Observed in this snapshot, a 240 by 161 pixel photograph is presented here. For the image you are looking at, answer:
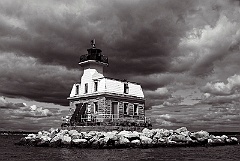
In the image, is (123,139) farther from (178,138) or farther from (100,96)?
(100,96)

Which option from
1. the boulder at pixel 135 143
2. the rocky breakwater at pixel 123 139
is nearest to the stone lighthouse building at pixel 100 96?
the rocky breakwater at pixel 123 139

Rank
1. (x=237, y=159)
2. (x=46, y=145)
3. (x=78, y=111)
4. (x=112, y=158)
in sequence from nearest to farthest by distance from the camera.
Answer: (x=112, y=158)
(x=237, y=159)
(x=46, y=145)
(x=78, y=111)

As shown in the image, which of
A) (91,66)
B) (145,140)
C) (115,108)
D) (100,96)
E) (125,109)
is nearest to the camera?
(145,140)

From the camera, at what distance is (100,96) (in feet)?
102

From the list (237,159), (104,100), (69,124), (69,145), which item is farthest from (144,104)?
(237,159)

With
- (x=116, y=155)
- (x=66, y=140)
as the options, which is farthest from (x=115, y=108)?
(x=116, y=155)

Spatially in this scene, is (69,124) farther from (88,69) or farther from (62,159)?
(62,159)

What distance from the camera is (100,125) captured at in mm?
28891

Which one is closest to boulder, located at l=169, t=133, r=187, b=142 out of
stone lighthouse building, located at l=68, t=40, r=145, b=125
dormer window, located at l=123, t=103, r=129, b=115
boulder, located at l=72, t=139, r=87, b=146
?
stone lighthouse building, located at l=68, t=40, r=145, b=125

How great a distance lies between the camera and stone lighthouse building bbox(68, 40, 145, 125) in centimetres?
3094

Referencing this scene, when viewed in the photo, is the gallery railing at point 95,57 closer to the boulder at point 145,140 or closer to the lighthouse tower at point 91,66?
the lighthouse tower at point 91,66

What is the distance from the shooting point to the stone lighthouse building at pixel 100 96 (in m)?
30.9

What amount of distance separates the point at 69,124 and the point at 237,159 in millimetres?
18032

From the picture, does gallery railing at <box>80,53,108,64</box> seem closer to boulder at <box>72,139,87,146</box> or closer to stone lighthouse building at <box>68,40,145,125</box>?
stone lighthouse building at <box>68,40,145,125</box>
